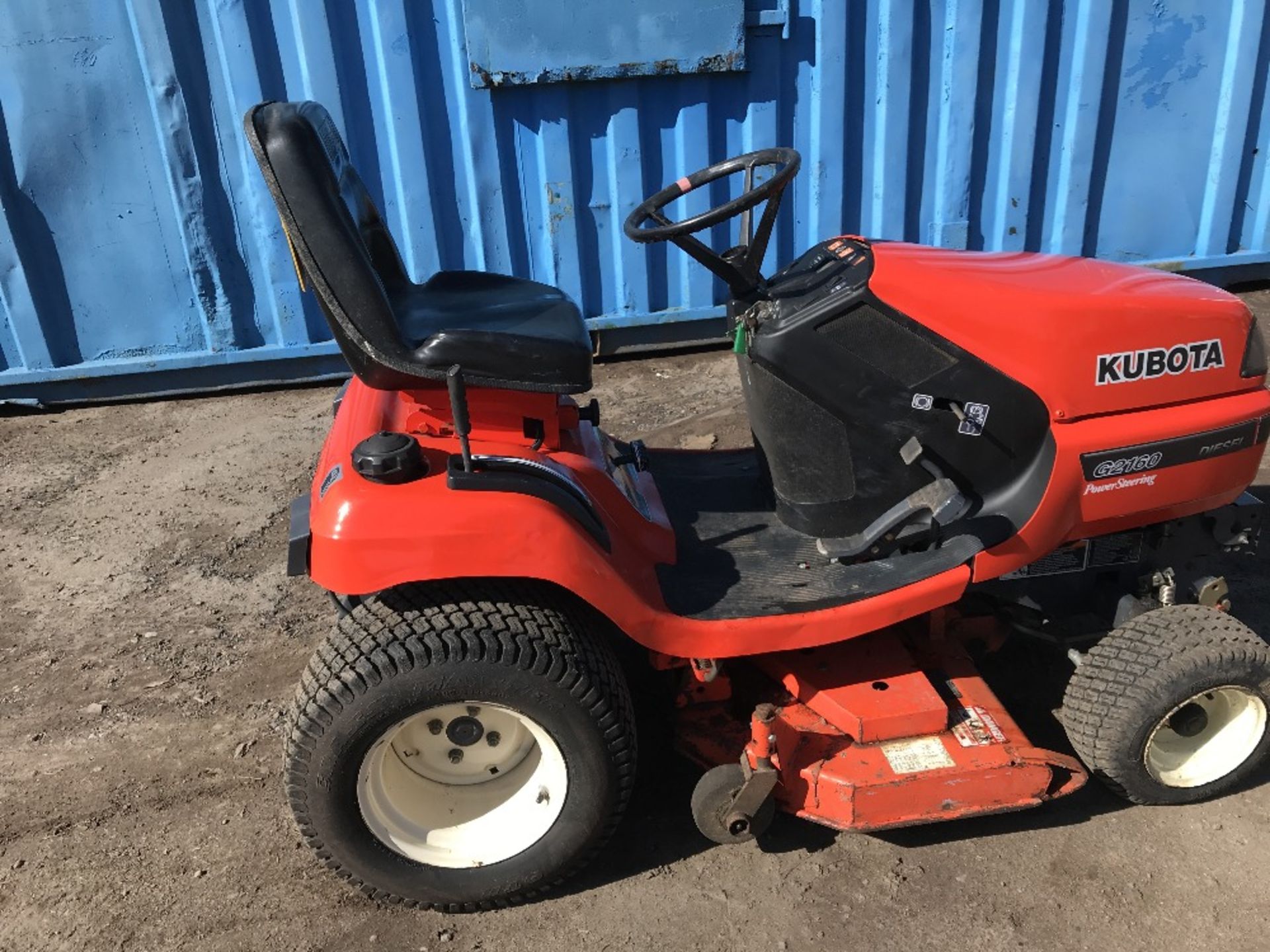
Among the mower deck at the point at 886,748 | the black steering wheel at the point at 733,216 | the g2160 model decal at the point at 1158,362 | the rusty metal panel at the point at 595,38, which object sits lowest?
the mower deck at the point at 886,748

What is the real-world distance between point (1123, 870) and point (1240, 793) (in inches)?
17.5

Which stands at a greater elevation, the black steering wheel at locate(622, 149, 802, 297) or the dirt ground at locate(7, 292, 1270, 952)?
the black steering wheel at locate(622, 149, 802, 297)

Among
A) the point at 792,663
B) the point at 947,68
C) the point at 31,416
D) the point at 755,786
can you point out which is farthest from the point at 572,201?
the point at 755,786

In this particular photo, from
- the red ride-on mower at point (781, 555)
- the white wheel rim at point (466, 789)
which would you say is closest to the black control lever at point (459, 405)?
the red ride-on mower at point (781, 555)

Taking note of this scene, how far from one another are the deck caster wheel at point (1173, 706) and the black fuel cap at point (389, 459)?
1.59m

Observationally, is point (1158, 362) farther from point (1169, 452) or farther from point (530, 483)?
point (530, 483)

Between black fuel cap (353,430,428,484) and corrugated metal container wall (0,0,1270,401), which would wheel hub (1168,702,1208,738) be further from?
corrugated metal container wall (0,0,1270,401)

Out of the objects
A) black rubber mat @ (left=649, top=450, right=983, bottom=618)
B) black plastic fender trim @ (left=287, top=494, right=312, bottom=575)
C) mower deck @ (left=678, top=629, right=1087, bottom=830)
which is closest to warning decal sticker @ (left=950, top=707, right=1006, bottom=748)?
mower deck @ (left=678, top=629, right=1087, bottom=830)

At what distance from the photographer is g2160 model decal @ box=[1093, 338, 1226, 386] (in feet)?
7.77

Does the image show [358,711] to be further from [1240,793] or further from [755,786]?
[1240,793]

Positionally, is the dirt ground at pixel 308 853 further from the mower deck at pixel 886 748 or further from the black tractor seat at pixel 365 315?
the black tractor seat at pixel 365 315

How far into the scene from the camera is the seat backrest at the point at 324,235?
6.81ft

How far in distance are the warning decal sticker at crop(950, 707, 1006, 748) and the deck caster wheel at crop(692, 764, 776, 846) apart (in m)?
0.45

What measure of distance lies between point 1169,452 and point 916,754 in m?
0.89
